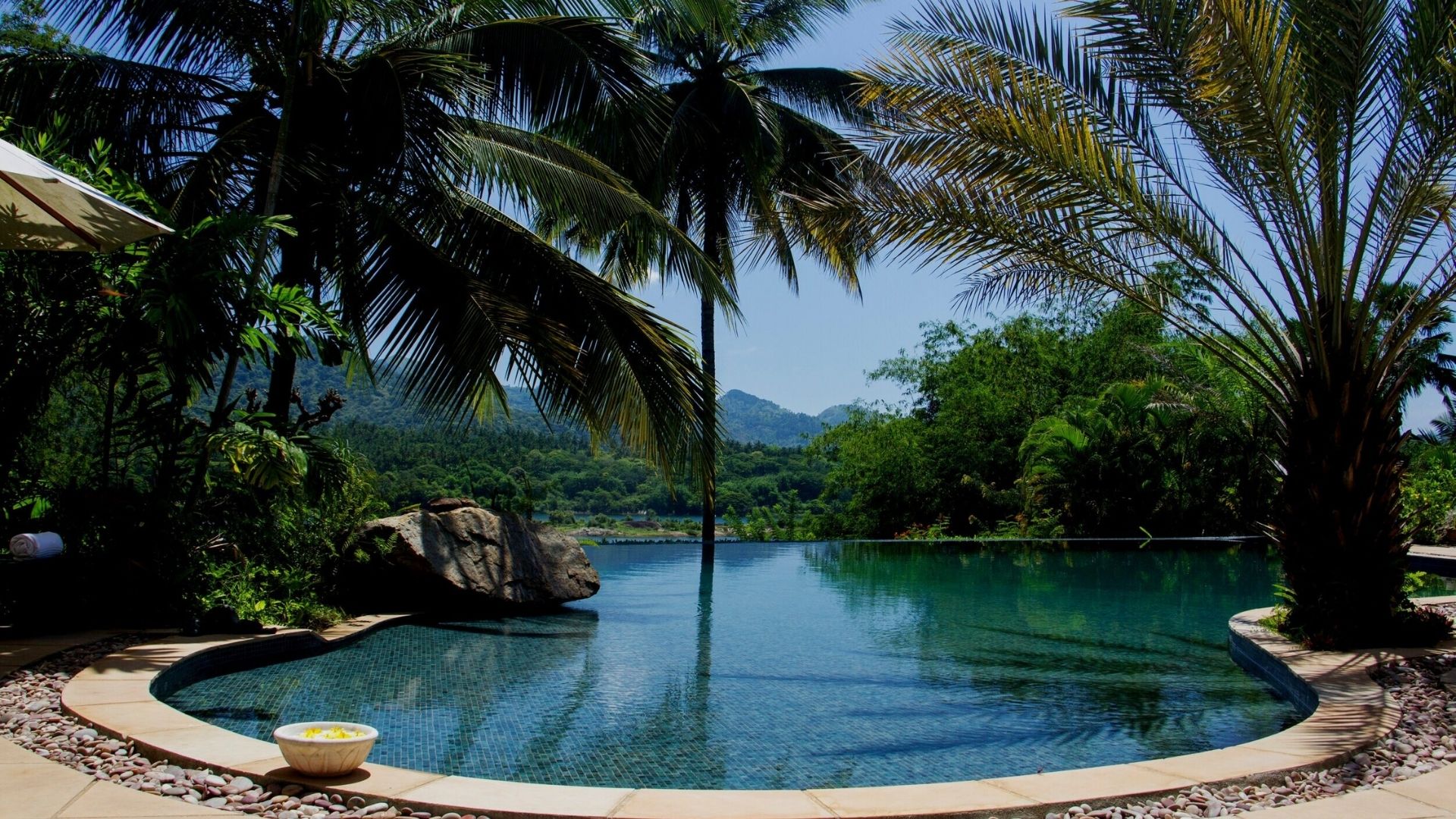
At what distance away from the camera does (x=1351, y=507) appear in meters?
6.10

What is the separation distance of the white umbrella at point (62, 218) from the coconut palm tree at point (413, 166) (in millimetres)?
2055

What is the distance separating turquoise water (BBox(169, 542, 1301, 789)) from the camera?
452 centimetres

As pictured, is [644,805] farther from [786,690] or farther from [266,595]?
[266,595]

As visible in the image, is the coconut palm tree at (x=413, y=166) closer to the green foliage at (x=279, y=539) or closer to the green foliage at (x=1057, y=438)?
the green foliage at (x=279, y=539)

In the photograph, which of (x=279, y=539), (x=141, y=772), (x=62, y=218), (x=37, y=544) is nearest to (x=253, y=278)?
(x=62, y=218)

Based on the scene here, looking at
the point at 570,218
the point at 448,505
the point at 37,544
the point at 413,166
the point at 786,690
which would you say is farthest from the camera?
the point at 448,505

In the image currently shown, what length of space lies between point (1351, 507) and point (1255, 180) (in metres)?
2.13

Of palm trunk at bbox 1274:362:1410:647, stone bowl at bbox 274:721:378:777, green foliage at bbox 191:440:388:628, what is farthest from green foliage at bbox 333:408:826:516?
stone bowl at bbox 274:721:378:777

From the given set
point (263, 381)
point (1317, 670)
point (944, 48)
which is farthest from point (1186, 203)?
point (263, 381)

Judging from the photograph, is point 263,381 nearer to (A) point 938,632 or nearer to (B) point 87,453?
(B) point 87,453

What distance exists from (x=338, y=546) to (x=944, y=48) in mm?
6235

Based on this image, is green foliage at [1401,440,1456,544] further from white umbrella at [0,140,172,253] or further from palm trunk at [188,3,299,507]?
white umbrella at [0,140,172,253]

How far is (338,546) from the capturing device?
8.31 meters

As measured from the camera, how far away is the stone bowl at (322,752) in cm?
325
